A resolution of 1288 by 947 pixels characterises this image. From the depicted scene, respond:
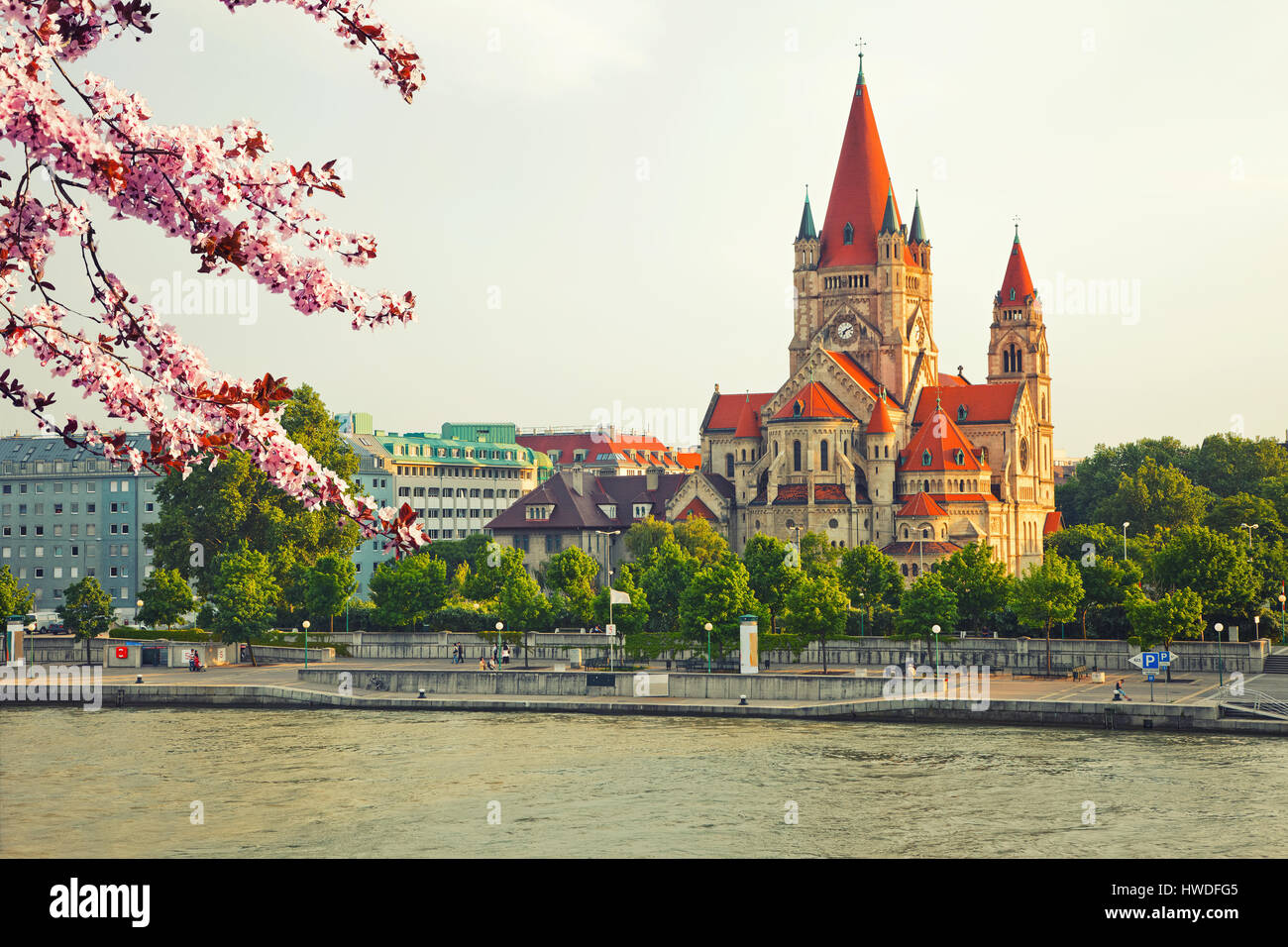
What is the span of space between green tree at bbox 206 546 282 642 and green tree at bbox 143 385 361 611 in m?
6.65

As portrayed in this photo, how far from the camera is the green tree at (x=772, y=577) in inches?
2958

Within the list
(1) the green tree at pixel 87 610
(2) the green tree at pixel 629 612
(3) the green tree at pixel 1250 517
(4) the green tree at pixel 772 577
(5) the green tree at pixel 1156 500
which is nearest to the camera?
(4) the green tree at pixel 772 577

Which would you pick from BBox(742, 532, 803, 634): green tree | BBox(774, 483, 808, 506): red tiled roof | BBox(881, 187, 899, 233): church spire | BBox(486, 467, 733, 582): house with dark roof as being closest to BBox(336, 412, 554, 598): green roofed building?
BBox(486, 467, 733, 582): house with dark roof

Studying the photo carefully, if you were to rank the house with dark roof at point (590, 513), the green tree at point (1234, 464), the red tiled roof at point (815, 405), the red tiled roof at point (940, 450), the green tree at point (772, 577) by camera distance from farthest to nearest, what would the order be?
the green tree at point (1234, 464) → the house with dark roof at point (590, 513) → the red tiled roof at point (815, 405) → the red tiled roof at point (940, 450) → the green tree at point (772, 577)

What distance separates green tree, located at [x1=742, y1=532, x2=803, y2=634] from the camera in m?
75.1

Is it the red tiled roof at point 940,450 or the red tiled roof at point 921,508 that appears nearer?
A: the red tiled roof at point 921,508

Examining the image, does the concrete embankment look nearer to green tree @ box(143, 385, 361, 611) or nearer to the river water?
the river water

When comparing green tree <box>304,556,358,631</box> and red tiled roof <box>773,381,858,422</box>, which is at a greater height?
red tiled roof <box>773,381,858,422</box>

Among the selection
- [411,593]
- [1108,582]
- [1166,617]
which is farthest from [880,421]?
[1166,617]

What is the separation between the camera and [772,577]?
7519cm

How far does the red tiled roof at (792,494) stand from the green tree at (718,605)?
3965cm

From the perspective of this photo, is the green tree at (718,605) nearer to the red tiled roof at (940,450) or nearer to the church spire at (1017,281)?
the red tiled roof at (940,450)

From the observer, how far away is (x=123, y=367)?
29.6 ft

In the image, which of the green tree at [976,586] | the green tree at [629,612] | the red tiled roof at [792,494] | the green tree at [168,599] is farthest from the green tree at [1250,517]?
the green tree at [168,599]
